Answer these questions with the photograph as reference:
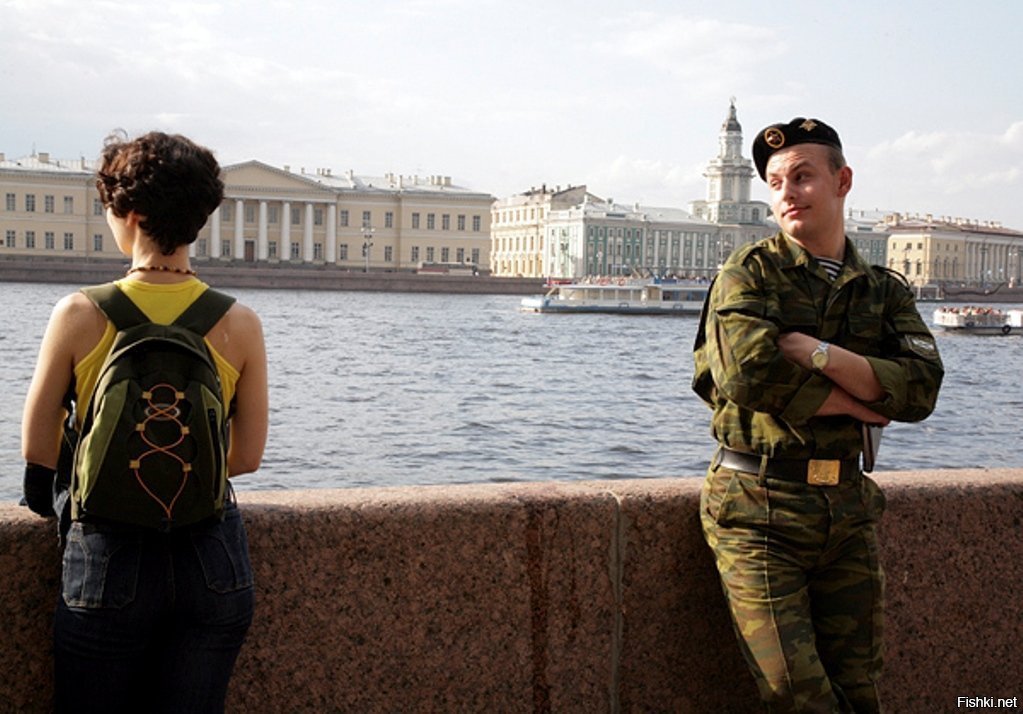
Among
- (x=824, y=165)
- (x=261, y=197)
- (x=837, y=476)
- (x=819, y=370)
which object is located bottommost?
(x=837, y=476)

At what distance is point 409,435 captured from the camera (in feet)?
45.6

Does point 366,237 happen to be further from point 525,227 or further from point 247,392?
point 247,392

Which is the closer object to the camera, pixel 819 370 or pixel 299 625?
pixel 819 370

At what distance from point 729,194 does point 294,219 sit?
3693cm

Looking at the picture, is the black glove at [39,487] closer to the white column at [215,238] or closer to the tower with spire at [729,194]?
the white column at [215,238]

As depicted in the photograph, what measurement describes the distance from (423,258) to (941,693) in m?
75.2

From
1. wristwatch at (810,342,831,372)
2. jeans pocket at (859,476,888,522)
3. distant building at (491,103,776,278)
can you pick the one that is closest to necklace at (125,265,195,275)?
wristwatch at (810,342,831,372)

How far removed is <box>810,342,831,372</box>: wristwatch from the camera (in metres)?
1.85

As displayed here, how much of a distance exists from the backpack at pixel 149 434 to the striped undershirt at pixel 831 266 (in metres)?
0.99

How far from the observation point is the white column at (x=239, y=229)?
7312 centimetres

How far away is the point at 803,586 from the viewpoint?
6.11ft

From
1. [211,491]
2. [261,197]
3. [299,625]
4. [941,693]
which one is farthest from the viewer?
[261,197]

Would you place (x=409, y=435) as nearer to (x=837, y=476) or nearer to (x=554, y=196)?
(x=837, y=476)

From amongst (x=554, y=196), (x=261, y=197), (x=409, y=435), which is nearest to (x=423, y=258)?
(x=261, y=197)
